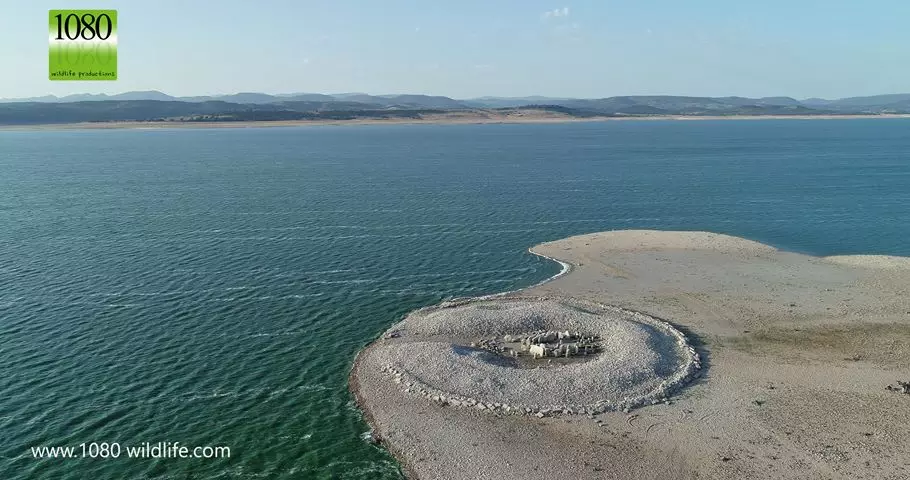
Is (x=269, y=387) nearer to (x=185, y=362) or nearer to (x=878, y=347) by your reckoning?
(x=185, y=362)

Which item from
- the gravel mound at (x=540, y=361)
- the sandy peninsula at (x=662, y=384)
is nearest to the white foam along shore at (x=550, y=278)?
the sandy peninsula at (x=662, y=384)

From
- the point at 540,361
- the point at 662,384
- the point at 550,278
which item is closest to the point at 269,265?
A: the point at 550,278

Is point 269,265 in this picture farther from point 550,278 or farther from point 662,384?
point 662,384

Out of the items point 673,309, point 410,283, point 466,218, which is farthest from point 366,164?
point 673,309

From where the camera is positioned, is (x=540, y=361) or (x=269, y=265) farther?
(x=269, y=265)

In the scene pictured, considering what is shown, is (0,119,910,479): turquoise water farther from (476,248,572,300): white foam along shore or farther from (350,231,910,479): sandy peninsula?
(350,231,910,479): sandy peninsula
